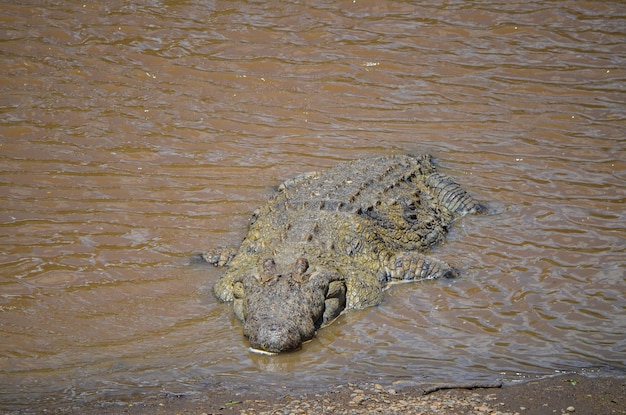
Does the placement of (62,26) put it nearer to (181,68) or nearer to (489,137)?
(181,68)

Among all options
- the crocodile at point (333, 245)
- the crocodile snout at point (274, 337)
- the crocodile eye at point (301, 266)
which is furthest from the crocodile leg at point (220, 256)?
the crocodile snout at point (274, 337)

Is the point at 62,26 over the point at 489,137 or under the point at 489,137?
over

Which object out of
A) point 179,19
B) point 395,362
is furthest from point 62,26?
point 395,362

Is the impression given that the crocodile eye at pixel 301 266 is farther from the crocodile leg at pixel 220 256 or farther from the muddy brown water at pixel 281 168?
the crocodile leg at pixel 220 256

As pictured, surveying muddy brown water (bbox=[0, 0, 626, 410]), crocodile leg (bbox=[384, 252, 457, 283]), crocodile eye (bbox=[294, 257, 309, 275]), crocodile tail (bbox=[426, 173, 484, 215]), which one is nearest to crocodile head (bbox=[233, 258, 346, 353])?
crocodile eye (bbox=[294, 257, 309, 275])

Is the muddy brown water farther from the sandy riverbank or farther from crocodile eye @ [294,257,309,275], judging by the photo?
crocodile eye @ [294,257,309,275]
